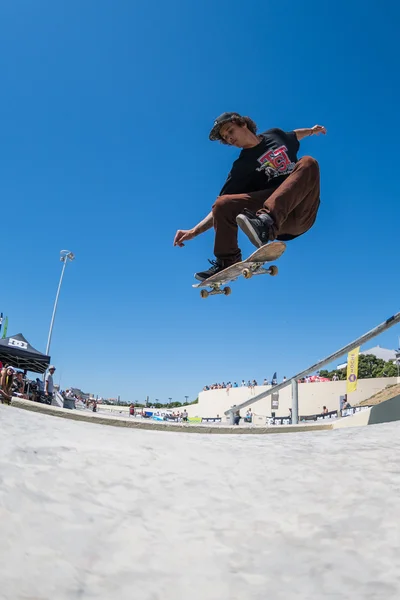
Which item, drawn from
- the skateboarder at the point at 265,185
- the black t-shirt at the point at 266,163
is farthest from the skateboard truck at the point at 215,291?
the black t-shirt at the point at 266,163

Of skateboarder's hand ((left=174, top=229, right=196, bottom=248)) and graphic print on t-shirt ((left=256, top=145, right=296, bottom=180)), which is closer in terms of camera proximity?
graphic print on t-shirt ((left=256, top=145, right=296, bottom=180))

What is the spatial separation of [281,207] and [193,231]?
1612 millimetres

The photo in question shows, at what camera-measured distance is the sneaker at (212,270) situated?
4.57 m

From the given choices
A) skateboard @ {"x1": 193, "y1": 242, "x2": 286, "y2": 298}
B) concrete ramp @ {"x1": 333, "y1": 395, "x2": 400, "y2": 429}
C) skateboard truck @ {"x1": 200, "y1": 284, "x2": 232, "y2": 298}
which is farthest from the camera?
skateboard truck @ {"x1": 200, "y1": 284, "x2": 232, "y2": 298}

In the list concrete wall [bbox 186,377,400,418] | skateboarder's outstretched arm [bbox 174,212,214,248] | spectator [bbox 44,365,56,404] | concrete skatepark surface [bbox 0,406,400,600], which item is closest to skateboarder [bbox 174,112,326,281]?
skateboarder's outstretched arm [bbox 174,212,214,248]

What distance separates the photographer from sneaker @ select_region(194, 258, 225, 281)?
4.57m

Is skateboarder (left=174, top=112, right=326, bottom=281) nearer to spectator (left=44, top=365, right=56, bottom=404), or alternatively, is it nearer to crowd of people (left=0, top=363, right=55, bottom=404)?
crowd of people (left=0, top=363, right=55, bottom=404)

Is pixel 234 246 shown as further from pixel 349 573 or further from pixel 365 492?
pixel 349 573

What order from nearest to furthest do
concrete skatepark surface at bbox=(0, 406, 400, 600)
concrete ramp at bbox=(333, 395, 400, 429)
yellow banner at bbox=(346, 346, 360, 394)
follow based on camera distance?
concrete skatepark surface at bbox=(0, 406, 400, 600) → concrete ramp at bbox=(333, 395, 400, 429) → yellow banner at bbox=(346, 346, 360, 394)

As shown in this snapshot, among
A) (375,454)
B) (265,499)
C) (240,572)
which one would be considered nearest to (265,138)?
(375,454)

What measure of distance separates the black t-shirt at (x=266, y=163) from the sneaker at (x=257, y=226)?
Result: 0.57 meters

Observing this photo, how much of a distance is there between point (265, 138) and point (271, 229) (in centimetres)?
102

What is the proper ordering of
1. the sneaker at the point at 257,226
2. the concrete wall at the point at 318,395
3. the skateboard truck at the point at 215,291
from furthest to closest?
1. the concrete wall at the point at 318,395
2. the skateboard truck at the point at 215,291
3. the sneaker at the point at 257,226

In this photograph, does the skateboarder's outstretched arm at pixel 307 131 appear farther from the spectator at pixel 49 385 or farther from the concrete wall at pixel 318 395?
the concrete wall at pixel 318 395
